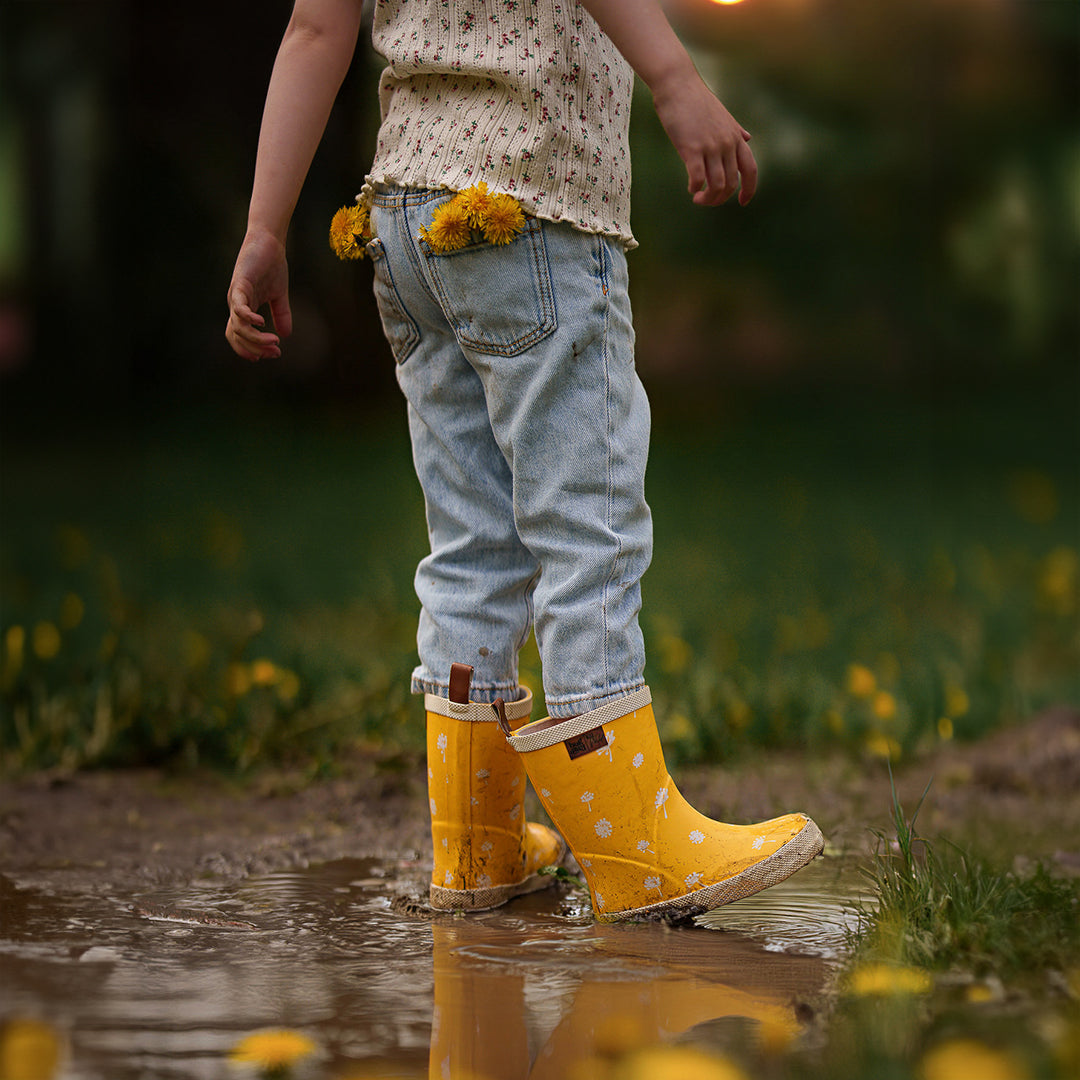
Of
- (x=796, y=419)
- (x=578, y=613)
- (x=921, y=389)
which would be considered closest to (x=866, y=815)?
(x=578, y=613)

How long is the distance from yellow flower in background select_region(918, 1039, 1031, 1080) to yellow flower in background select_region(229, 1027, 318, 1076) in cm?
41

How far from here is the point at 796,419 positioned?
5.41 meters

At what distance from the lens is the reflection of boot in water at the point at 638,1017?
921mm

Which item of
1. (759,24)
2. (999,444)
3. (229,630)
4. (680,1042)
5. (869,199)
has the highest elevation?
(759,24)

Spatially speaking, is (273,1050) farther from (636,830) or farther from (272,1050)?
(636,830)

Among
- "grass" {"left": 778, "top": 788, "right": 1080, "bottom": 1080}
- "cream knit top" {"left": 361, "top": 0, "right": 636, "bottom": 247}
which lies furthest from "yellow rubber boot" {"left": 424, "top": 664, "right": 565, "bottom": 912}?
"cream knit top" {"left": 361, "top": 0, "right": 636, "bottom": 247}

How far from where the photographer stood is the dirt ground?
1.58 metres

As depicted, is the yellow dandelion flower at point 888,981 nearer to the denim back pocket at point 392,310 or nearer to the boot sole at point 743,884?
the boot sole at point 743,884

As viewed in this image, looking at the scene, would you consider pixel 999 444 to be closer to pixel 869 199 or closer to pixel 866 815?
pixel 869 199

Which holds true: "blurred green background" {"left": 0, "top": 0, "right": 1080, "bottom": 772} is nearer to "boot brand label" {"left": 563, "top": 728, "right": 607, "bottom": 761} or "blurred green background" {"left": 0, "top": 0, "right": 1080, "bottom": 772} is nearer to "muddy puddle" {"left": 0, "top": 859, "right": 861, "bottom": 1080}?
"muddy puddle" {"left": 0, "top": 859, "right": 861, "bottom": 1080}

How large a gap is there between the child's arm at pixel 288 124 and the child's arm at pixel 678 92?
28 centimetres

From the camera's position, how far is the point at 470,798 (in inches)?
54.1

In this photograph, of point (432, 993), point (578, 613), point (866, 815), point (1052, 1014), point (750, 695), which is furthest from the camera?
point (750, 695)

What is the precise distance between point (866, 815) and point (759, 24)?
166 inches
